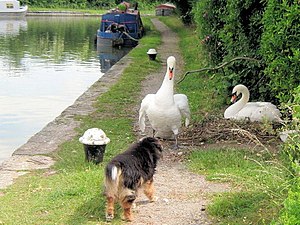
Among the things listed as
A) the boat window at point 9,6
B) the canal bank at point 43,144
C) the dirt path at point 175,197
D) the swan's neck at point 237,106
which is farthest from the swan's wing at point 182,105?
the boat window at point 9,6

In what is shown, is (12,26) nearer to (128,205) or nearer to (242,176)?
(242,176)

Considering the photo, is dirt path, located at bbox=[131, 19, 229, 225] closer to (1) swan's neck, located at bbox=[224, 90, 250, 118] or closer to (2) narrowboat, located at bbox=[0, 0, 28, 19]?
(1) swan's neck, located at bbox=[224, 90, 250, 118]

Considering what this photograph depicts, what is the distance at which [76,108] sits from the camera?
13.2 meters

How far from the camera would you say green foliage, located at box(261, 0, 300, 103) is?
8805mm

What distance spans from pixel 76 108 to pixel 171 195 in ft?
21.7

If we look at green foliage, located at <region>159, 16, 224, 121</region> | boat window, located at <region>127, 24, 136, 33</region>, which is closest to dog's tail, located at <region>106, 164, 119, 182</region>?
green foliage, located at <region>159, 16, 224, 121</region>

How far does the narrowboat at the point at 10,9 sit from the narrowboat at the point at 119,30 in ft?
62.4

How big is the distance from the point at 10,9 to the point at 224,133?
46.7 metres

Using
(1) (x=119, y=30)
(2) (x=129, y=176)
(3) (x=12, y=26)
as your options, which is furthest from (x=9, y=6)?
(2) (x=129, y=176)

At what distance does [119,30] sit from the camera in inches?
1373

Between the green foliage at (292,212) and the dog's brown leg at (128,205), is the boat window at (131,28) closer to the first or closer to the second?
the dog's brown leg at (128,205)

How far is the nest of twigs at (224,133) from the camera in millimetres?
9336

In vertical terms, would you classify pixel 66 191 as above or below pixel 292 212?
below

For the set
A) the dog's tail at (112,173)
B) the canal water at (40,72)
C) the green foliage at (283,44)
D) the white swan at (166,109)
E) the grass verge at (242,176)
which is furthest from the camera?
the canal water at (40,72)
